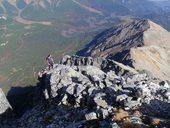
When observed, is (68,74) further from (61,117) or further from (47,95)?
(61,117)

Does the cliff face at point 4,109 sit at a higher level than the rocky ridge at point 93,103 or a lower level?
lower

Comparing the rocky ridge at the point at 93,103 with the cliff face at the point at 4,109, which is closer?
the rocky ridge at the point at 93,103

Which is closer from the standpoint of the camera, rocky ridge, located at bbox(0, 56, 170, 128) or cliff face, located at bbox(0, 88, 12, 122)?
rocky ridge, located at bbox(0, 56, 170, 128)

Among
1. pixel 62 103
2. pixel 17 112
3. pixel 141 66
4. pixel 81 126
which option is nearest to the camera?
pixel 81 126

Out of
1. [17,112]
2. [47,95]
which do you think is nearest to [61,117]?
[47,95]

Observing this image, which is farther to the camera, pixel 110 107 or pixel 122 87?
pixel 122 87

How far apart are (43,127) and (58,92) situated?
1099 centimetres

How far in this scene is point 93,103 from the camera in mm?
55094

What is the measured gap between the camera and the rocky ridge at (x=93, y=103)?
4846cm

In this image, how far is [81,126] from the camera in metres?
49.2

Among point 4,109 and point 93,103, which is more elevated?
point 93,103

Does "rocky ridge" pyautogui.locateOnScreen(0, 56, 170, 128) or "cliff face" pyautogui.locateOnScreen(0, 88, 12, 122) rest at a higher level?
"rocky ridge" pyautogui.locateOnScreen(0, 56, 170, 128)

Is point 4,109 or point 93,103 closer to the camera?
point 93,103

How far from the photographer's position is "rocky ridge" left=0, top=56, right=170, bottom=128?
48463 mm
